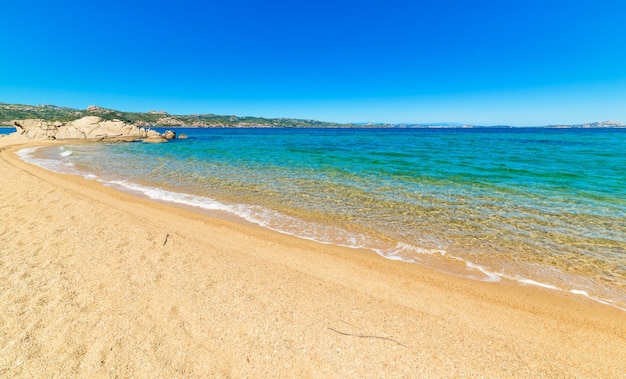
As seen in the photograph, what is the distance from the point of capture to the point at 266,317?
169 inches

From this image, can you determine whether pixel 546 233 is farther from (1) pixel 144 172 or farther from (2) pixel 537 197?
(1) pixel 144 172

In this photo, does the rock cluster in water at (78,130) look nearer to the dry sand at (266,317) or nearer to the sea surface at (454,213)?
the sea surface at (454,213)

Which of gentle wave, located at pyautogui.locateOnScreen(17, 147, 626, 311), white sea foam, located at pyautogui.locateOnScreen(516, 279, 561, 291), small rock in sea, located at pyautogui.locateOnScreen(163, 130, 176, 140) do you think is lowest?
white sea foam, located at pyautogui.locateOnScreen(516, 279, 561, 291)

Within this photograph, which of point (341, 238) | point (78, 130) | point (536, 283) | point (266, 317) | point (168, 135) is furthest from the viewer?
point (168, 135)

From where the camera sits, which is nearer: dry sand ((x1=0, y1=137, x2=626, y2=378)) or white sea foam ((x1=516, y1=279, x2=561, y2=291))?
dry sand ((x1=0, y1=137, x2=626, y2=378))

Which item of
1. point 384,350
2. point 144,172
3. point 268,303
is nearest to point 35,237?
point 268,303

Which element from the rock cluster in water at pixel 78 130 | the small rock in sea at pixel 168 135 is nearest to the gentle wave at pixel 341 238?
the rock cluster in water at pixel 78 130

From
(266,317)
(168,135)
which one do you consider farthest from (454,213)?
(168,135)

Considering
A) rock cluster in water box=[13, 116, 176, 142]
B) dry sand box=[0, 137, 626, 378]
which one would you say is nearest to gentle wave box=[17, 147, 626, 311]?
dry sand box=[0, 137, 626, 378]

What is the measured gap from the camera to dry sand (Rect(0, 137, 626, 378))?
3465 millimetres

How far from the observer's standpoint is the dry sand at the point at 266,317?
346 centimetres

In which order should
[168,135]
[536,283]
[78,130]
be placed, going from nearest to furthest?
[536,283] → [78,130] → [168,135]

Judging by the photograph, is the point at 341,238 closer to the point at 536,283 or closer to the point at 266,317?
the point at 266,317

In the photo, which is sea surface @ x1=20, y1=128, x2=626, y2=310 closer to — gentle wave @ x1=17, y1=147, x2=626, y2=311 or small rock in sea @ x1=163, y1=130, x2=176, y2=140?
gentle wave @ x1=17, y1=147, x2=626, y2=311
